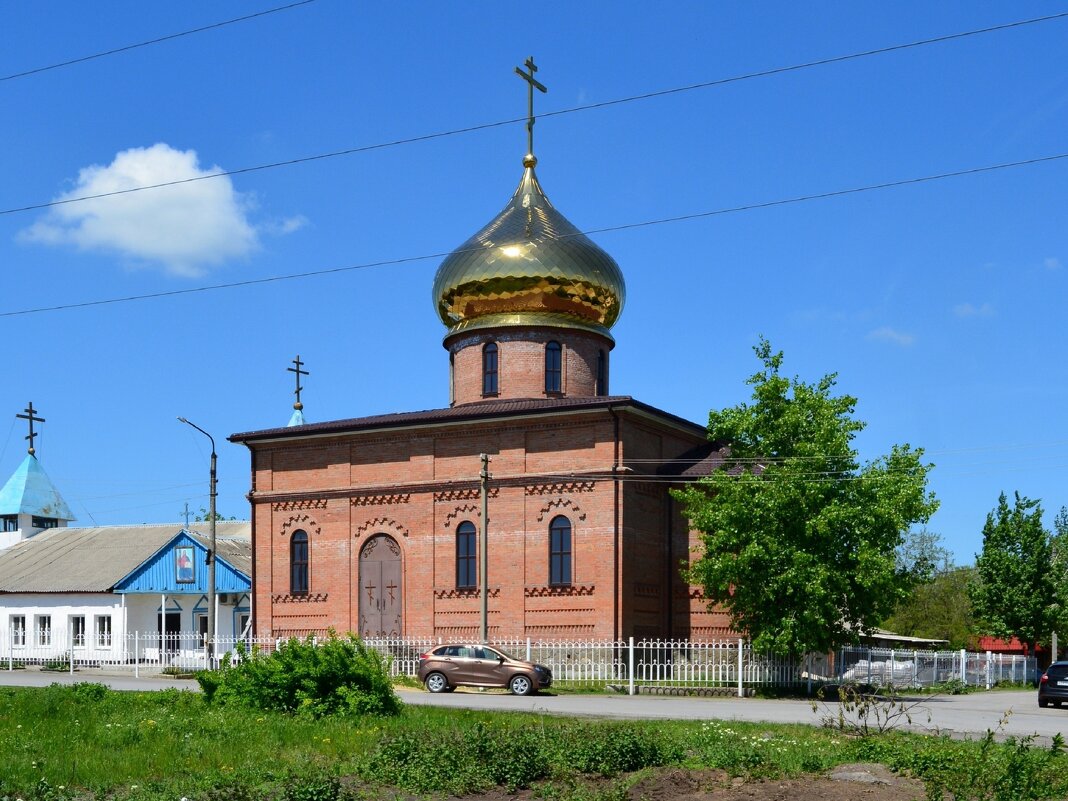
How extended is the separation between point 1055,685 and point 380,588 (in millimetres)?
17095

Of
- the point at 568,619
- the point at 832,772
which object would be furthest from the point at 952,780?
the point at 568,619

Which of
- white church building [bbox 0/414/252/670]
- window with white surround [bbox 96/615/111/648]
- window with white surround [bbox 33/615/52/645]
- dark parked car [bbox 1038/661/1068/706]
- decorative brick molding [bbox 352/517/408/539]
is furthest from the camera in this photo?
window with white surround [bbox 33/615/52/645]

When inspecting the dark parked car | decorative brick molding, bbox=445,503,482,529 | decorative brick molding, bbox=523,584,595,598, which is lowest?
the dark parked car

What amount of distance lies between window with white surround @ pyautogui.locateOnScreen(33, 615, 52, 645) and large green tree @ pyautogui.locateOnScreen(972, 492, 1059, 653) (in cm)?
3337

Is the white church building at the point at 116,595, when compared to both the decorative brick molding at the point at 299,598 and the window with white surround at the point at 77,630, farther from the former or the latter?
the decorative brick molding at the point at 299,598

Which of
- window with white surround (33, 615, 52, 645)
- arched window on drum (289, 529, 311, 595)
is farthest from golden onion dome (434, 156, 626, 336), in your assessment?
window with white surround (33, 615, 52, 645)

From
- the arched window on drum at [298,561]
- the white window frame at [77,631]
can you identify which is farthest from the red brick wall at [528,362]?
the white window frame at [77,631]

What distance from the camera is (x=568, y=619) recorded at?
1235 inches

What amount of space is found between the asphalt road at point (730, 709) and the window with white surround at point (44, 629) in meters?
16.7

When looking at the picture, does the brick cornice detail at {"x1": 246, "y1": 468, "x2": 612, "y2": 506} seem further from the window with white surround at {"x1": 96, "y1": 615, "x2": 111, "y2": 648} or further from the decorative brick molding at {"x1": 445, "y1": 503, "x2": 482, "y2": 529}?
the window with white surround at {"x1": 96, "y1": 615, "x2": 111, "y2": 648}

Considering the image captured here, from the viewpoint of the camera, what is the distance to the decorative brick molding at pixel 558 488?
3147cm

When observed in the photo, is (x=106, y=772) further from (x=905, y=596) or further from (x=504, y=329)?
(x=504, y=329)

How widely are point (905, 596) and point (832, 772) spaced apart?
17.6 metres

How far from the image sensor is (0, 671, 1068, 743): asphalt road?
19.1m
